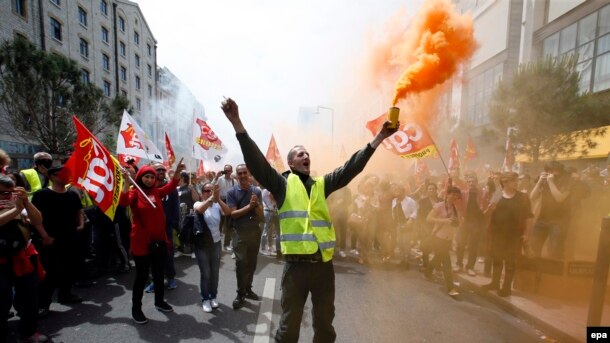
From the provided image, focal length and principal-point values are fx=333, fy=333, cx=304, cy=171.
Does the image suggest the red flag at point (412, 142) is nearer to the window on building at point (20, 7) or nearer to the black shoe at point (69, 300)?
the black shoe at point (69, 300)

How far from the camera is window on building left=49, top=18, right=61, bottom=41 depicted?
2177 centimetres

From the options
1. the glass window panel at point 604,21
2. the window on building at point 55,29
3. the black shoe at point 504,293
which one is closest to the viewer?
the black shoe at point 504,293

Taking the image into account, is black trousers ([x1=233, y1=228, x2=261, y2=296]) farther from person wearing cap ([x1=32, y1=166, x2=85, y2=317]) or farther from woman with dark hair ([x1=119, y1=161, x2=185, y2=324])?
person wearing cap ([x1=32, y1=166, x2=85, y2=317])

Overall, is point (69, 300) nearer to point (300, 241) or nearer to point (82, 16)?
point (300, 241)

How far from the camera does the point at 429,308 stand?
459cm

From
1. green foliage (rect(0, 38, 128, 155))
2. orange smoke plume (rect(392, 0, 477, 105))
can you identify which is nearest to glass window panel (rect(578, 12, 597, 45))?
orange smoke plume (rect(392, 0, 477, 105))

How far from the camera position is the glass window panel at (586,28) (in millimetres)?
16448

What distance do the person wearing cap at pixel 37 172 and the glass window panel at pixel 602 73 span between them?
21176mm

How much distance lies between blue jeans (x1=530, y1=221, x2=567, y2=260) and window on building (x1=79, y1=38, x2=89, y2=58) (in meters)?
30.5

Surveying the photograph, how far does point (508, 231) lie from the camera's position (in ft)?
16.9

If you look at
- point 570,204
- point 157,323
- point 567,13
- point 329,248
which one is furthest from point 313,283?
point 567,13

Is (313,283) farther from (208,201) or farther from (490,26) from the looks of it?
(490,26)

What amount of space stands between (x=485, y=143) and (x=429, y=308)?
2183cm

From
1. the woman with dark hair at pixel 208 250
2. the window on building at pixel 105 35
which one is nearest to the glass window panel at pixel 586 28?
the woman with dark hair at pixel 208 250
